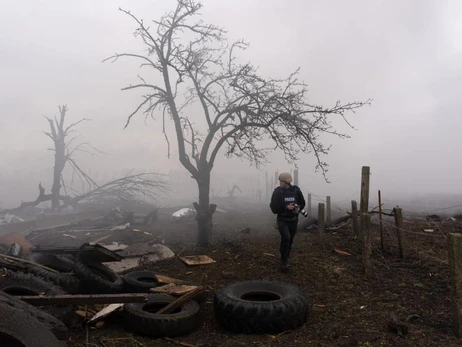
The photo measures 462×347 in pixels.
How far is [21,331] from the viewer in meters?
3.34

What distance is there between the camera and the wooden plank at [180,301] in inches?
203

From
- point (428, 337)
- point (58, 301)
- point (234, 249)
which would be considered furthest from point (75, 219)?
point (428, 337)

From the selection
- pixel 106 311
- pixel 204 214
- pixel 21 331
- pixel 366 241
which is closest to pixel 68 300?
pixel 106 311

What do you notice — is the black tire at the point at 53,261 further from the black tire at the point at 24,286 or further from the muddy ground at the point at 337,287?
the muddy ground at the point at 337,287

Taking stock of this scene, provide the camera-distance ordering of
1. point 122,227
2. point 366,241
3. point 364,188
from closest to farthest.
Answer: point 366,241 → point 364,188 → point 122,227

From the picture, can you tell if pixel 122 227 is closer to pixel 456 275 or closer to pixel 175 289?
pixel 175 289

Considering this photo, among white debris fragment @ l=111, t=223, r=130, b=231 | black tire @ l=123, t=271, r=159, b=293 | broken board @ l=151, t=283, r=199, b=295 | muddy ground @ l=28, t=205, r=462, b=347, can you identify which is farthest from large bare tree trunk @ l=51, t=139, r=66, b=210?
broken board @ l=151, t=283, r=199, b=295

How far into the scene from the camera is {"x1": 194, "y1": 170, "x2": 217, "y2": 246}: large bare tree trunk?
10.5 metres

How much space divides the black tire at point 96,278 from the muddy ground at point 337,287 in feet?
3.08

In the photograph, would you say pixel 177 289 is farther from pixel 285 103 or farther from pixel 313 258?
pixel 285 103

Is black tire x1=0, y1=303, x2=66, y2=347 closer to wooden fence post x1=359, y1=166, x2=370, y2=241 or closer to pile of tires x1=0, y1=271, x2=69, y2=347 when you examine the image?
pile of tires x1=0, y1=271, x2=69, y2=347

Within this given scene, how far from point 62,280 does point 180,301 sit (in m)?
2.38

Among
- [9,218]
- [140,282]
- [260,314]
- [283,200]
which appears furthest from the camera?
[9,218]

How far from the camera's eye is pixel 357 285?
21.1ft
